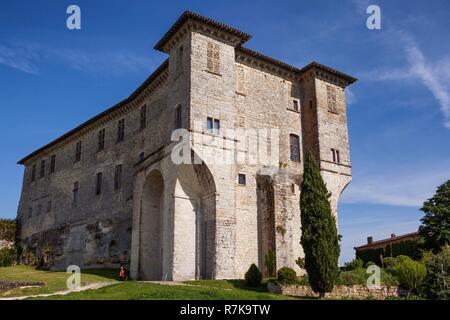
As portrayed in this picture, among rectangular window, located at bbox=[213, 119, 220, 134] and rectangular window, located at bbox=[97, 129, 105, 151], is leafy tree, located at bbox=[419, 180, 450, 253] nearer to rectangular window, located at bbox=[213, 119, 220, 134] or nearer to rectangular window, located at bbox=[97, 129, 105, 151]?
rectangular window, located at bbox=[213, 119, 220, 134]

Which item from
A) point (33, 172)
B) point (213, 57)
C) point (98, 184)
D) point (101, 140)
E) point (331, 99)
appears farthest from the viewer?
point (33, 172)

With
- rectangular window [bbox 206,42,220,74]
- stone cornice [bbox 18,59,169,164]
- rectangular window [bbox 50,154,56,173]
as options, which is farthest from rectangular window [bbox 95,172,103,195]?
rectangular window [bbox 206,42,220,74]

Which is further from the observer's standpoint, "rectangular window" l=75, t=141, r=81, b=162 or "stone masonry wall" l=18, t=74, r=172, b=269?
"rectangular window" l=75, t=141, r=81, b=162

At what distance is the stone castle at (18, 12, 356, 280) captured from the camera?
2402 centimetres

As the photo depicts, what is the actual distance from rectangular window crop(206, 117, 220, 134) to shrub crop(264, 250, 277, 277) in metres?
7.40

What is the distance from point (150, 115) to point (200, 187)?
1009cm

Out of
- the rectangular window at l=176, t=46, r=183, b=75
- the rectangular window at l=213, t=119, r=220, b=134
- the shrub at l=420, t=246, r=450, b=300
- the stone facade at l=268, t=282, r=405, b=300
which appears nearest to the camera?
the stone facade at l=268, t=282, r=405, b=300

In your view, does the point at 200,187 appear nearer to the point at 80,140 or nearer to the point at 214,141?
the point at 214,141

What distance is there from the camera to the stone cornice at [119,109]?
1216 inches

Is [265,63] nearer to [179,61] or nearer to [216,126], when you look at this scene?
[179,61]

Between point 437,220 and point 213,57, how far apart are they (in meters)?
22.5

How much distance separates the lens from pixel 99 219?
1406 inches

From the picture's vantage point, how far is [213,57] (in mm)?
26203

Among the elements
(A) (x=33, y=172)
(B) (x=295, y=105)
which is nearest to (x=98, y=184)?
(A) (x=33, y=172)
